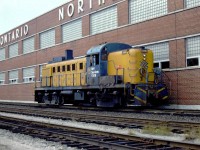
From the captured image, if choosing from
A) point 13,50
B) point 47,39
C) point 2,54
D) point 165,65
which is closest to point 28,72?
point 47,39

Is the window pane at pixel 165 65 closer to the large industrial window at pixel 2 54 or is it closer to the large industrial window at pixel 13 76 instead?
the large industrial window at pixel 13 76

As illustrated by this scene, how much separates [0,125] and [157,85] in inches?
349

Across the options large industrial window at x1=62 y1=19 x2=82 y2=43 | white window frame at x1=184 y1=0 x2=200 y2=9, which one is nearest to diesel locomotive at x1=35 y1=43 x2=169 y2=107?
white window frame at x1=184 y1=0 x2=200 y2=9

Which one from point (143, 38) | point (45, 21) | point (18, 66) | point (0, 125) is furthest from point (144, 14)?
point (18, 66)

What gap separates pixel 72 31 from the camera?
110 feet

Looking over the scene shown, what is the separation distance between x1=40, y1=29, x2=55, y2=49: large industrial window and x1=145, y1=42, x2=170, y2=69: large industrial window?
1721 cm

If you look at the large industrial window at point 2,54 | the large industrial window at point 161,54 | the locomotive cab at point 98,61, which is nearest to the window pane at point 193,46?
the large industrial window at point 161,54

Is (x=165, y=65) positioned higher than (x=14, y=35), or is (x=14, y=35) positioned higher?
(x=14, y=35)

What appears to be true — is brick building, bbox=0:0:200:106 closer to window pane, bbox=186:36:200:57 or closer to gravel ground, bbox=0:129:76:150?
window pane, bbox=186:36:200:57

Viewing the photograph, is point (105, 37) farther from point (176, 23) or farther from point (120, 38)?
point (176, 23)

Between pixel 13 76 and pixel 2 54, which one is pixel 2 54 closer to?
pixel 2 54

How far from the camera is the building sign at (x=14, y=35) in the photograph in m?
44.3

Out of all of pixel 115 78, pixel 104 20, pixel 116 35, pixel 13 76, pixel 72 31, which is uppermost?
pixel 104 20

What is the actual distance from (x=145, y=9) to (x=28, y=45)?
22978 mm
